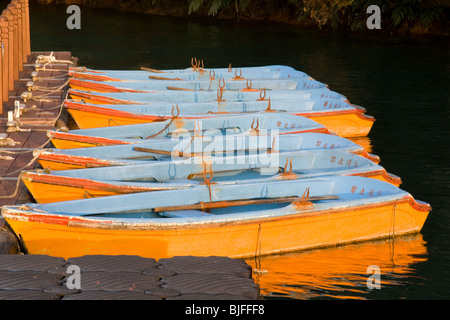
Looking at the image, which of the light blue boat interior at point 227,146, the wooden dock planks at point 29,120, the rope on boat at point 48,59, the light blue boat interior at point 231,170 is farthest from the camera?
the rope on boat at point 48,59

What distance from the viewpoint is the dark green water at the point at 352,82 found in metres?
9.22

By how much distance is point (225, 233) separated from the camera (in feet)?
30.0

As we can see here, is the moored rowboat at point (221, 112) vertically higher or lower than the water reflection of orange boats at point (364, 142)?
higher

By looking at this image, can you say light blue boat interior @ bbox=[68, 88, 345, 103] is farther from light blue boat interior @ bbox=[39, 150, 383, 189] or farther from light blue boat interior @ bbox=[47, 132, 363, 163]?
light blue boat interior @ bbox=[39, 150, 383, 189]

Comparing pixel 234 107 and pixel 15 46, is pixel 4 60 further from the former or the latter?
pixel 234 107

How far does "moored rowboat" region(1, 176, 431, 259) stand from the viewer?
28.1 feet

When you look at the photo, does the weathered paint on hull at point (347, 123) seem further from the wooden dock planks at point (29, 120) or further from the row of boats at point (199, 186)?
the wooden dock planks at point (29, 120)

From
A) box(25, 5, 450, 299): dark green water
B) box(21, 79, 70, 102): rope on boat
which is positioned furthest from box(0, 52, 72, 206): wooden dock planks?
box(25, 5, 450, 299): dark green water

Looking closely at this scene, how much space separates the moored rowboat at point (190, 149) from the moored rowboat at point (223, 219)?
3.73ft

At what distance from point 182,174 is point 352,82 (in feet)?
35.7

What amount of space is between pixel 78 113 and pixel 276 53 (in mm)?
12595

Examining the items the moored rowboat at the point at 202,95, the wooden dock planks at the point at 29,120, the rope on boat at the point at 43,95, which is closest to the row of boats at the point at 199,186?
the moored rowboat at the point at 202,95

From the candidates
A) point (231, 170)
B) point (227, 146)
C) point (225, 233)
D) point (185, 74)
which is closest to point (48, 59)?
point (185, 74)
